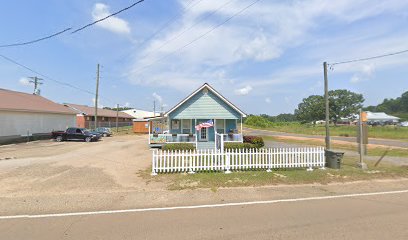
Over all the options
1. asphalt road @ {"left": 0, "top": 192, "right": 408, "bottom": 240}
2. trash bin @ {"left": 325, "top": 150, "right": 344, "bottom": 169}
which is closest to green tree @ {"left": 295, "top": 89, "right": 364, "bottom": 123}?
trash bin @ {"left": 325, "top": 150, "right": 344, "bottom": 169}

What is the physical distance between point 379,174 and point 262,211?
714cm

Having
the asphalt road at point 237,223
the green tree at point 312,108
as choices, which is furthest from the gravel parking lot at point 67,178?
the green tree at point 312,108

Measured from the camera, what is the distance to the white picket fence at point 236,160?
36.7ft

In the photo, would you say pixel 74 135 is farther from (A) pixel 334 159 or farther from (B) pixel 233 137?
(A) pixel 334 159

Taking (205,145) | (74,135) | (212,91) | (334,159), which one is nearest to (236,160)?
(334,159)

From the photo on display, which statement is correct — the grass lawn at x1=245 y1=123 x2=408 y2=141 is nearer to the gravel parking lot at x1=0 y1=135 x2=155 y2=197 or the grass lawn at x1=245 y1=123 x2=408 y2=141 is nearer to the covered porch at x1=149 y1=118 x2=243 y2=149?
the covered porch at x1=149 y1=118 x2=243 y2=149

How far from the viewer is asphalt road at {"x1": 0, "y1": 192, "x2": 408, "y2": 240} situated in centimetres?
495

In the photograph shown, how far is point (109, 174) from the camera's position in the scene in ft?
35.6

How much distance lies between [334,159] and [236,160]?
175 inches

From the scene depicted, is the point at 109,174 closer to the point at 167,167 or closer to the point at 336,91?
the point at 167,167

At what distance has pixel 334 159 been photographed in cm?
1216

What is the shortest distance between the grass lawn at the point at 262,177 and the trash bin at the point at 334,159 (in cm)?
65

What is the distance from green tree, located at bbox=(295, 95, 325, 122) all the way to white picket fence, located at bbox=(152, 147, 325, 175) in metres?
104

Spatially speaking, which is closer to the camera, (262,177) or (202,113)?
(262,177)
